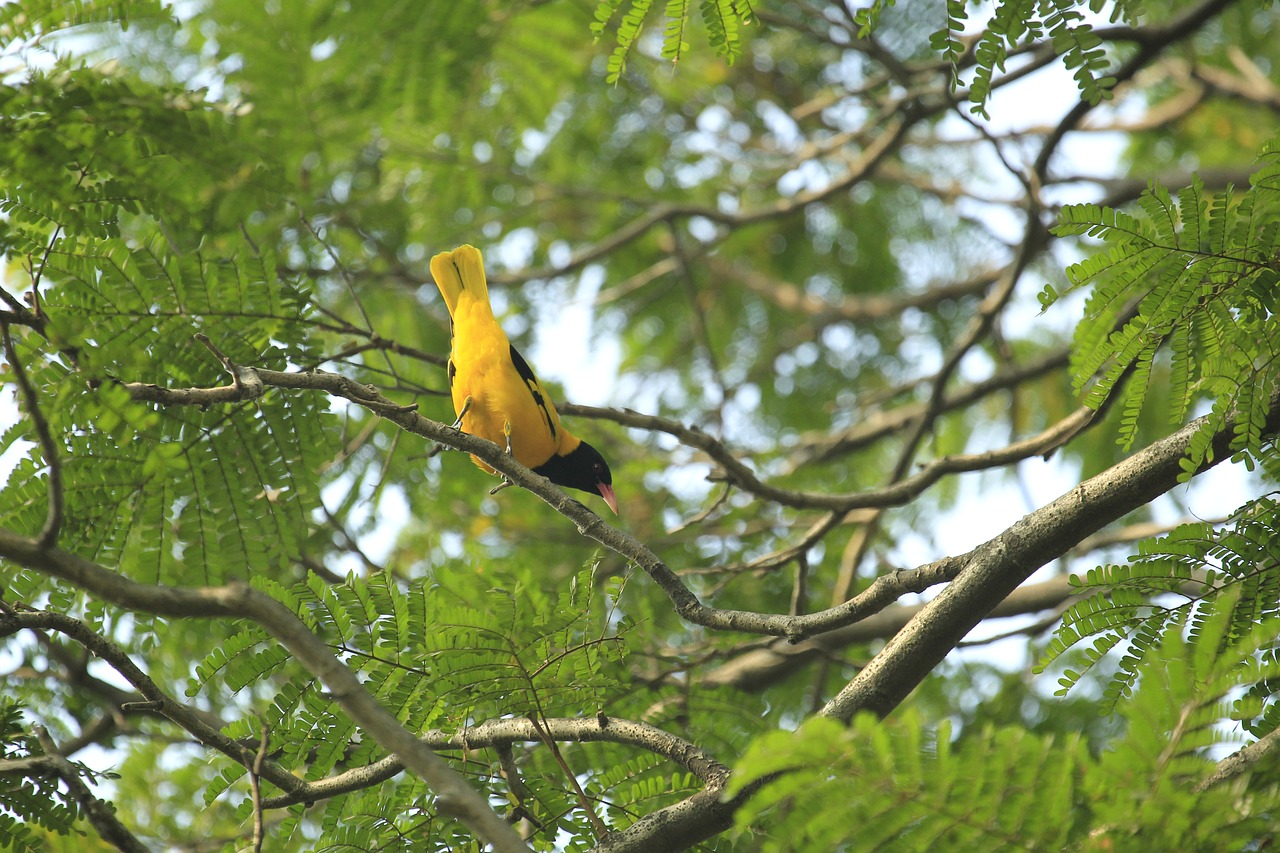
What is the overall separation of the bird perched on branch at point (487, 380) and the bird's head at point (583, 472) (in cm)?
27

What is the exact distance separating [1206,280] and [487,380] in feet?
9.33

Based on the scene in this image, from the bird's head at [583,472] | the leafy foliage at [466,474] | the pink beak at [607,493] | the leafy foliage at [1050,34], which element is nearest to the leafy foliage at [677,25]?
the leafy foliage at [466,474]

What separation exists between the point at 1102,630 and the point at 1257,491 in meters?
3.35

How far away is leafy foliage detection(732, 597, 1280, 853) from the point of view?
1948mm

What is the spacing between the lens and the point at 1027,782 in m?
2.00

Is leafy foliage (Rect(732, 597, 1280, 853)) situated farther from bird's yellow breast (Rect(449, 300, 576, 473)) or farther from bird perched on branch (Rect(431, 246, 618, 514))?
bird's yellow breast (Rect(449, 300, 576, 473))

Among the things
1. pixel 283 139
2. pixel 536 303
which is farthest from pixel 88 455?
pixel 536 303

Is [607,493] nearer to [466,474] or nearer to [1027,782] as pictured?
[466,474]

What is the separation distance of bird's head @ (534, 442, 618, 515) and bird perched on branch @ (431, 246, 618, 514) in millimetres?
267

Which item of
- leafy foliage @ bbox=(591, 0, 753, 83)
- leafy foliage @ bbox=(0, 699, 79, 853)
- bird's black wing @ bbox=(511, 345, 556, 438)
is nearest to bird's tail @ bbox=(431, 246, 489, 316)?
bird's black wing @ bbox=(511, 345, 556, 438)

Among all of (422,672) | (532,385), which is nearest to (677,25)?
(532,385)

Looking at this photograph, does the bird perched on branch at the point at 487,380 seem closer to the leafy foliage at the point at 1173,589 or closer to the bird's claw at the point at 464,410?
the bird's claw at the point at 464,410

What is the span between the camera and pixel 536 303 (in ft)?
29.0

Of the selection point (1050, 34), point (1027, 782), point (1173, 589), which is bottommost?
point (1027, 782)
